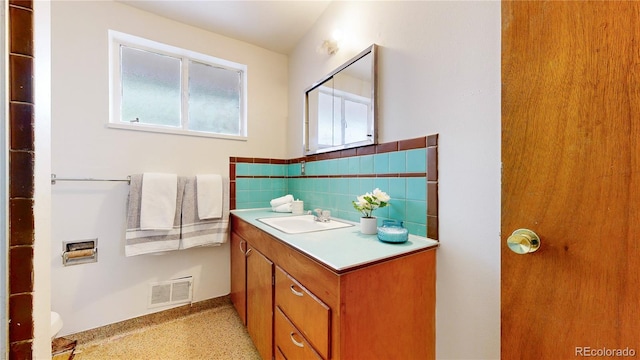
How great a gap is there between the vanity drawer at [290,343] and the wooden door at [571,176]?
2.04 ft

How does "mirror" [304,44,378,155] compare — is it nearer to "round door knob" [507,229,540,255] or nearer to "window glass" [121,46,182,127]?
"round door knob" [507,229,540,255]

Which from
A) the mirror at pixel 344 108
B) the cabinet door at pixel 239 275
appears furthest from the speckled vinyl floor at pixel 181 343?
the mirror at pixel 344 108

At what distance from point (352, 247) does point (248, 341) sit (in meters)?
1.22

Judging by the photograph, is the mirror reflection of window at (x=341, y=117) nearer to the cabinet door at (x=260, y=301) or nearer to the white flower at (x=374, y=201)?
the white flower at (x=374, y=201)

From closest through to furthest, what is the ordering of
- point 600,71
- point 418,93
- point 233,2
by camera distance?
point 600,71 → point 418,93 → point 233,2

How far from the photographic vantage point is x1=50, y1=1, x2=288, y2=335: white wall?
148 centimetres

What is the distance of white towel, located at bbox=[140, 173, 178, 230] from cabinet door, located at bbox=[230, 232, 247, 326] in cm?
49

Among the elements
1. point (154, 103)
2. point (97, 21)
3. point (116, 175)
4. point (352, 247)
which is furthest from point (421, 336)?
point (97, 21)

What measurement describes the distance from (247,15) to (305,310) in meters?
2.01

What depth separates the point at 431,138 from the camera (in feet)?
3.40

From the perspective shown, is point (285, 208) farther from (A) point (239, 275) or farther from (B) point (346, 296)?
(B) point (346, 296)

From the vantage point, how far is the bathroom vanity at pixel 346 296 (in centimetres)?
74

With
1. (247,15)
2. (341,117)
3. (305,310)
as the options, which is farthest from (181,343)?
(247,15)

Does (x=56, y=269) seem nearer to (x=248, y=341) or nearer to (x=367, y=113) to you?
(x=248, y=341)
